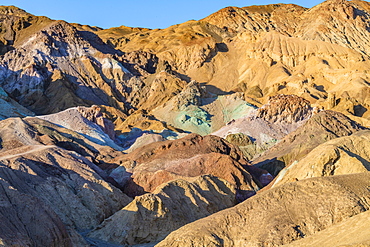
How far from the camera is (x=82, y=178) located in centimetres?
3684

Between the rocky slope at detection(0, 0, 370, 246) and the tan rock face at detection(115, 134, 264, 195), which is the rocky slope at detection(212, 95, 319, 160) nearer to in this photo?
the rocky slope at detection(0, 0, 370, 246)

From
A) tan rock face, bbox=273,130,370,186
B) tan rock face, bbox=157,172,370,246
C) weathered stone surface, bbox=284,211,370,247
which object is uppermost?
tan rock face, bbox=273,130,370,186

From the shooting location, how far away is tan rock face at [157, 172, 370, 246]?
20188mm

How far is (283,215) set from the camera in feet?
68.2

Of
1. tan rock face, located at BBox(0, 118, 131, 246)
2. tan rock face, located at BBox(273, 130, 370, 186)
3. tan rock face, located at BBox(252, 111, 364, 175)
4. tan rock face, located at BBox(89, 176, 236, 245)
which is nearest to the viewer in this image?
tan rock face, located at BBox(0, 118, 131, 246)

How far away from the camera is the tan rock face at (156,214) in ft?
96.4

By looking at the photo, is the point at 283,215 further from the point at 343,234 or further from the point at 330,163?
the point at 330,163

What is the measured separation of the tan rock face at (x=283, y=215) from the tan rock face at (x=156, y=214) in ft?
28.2

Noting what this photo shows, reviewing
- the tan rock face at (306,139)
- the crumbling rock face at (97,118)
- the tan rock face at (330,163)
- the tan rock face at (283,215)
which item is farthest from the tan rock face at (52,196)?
the crumbling rock face at (97,118)

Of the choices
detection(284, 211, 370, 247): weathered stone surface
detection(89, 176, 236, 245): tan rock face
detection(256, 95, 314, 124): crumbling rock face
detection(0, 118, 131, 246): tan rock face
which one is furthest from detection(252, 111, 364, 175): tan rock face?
detection(284, 211, 370, 247): weathered stone surface

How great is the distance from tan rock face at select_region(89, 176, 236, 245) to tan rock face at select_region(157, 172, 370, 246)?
8.58 metres

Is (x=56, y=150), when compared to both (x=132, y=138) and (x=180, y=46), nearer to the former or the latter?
(x=132, y=138)

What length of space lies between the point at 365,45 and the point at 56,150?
323ft

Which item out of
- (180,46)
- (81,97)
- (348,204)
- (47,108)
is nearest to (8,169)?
(348,204)
